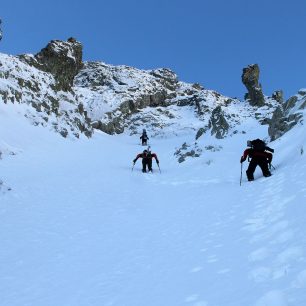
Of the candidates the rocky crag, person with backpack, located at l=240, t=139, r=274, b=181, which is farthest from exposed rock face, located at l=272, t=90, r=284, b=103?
person with backpack, located at l=240, t=139, r=274, b=181

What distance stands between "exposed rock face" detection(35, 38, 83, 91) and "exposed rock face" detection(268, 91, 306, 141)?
31205mm

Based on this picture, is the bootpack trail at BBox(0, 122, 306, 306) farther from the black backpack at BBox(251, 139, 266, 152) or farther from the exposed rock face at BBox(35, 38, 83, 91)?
the exposed rock face at BBox(35, 38, 83, 91)

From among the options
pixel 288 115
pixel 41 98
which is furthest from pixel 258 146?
pixel 41 98

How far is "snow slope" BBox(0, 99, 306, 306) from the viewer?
5.98m

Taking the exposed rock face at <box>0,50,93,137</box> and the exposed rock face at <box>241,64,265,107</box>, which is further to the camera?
the exposed rock face at <box>241,64,265,107</box>

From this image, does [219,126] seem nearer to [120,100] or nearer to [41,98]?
[41,98]

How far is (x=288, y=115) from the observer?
2542 centimetres

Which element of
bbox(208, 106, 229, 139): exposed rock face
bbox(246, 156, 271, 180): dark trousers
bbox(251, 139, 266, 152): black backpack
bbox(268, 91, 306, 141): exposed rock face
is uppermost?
bbox(208, 106, 229, 139): exposed rock face

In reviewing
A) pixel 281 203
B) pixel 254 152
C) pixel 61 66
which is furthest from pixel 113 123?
pixel 281 203

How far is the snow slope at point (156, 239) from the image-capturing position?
5.98 meters

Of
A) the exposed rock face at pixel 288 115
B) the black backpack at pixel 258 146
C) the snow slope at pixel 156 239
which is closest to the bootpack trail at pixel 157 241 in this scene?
the snow slope at pixel 156 239

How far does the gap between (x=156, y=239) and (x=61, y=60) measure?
1986 inches

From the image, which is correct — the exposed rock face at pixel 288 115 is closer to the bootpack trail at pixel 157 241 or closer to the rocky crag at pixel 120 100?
the rocky crag at pixel 120 100

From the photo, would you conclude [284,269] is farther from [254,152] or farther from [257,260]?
[254,152]
